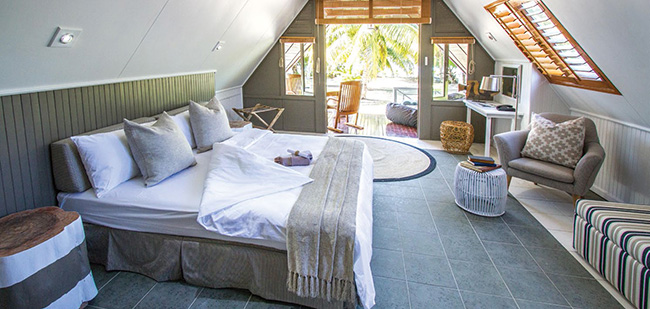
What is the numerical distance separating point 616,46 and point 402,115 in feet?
16.3

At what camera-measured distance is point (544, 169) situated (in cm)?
374

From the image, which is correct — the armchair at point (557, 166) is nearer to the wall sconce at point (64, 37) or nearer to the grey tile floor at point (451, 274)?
the grey tile floor at point (451, 274)

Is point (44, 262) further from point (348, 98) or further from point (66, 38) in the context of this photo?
point (348, 98)

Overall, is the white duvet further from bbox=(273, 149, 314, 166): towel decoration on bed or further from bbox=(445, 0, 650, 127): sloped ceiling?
bbox=(445, 0, 650, 127): sloped ceiling

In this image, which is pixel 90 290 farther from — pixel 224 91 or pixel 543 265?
pixel 224 91

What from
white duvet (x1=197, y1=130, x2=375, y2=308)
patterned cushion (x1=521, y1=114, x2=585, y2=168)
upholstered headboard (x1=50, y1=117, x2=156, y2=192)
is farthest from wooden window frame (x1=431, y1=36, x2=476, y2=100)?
upholstered headboard (x1=50, y1=117, x2=156, y2=192)

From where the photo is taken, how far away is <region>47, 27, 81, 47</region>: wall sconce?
2.44 m

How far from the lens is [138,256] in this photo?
8.63 feet

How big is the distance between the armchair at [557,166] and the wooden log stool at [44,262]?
3636 mm

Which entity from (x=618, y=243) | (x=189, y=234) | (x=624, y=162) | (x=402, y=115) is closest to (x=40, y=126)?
(x=189, y=234)

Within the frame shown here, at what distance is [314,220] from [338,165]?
1021mm

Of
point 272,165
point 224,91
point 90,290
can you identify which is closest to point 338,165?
point 272,165

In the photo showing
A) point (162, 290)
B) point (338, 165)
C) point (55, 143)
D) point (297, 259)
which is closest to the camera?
point (297, 259)

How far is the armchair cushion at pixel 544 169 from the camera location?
3619mm
